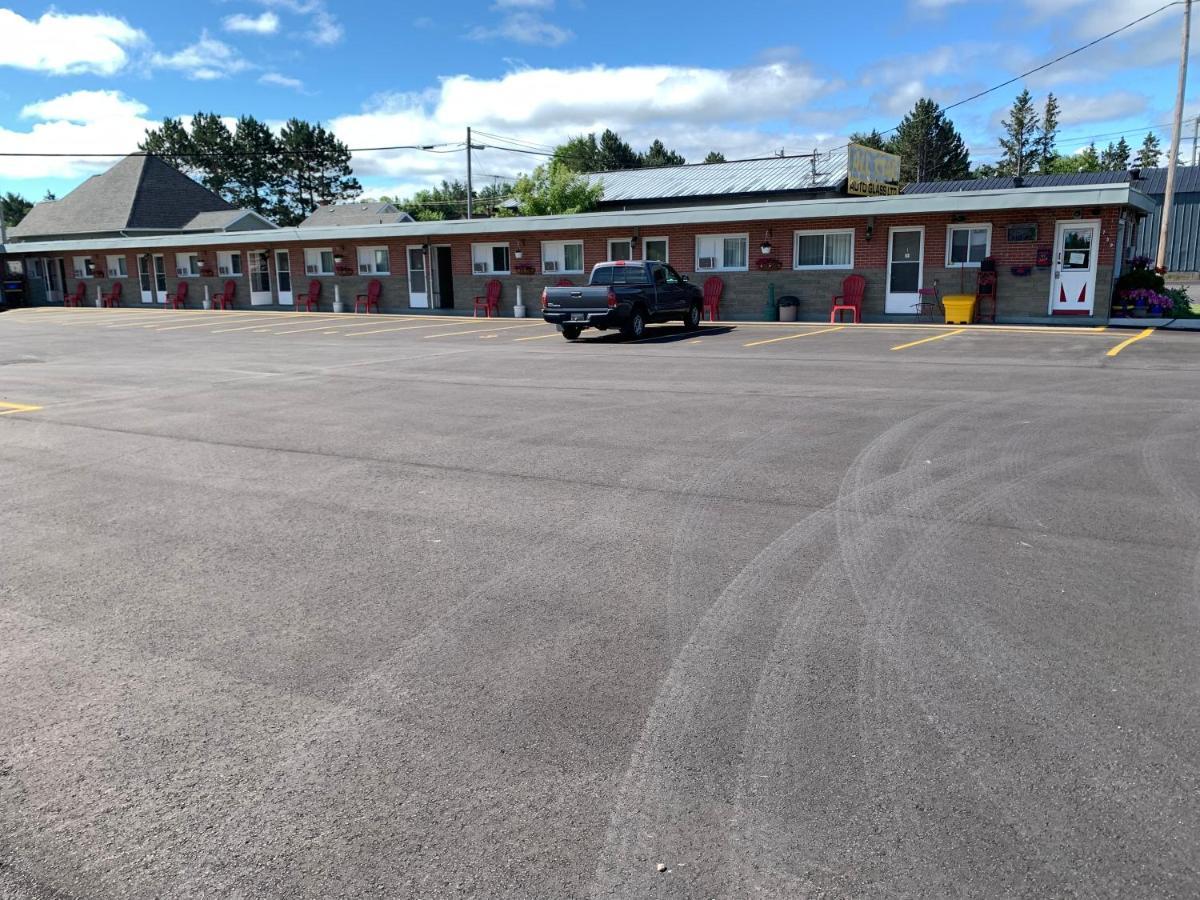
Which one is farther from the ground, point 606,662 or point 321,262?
point 321,262

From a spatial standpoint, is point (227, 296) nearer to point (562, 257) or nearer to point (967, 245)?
point (562, 257)

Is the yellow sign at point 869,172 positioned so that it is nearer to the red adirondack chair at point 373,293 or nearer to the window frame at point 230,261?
the red adirondack chair at point 373,293

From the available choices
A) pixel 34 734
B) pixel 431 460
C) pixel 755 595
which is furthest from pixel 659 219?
pixel 34 734

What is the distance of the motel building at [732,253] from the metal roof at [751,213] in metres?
0.05

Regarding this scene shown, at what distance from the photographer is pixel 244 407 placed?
11.0 meters

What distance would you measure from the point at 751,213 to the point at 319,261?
18.8m

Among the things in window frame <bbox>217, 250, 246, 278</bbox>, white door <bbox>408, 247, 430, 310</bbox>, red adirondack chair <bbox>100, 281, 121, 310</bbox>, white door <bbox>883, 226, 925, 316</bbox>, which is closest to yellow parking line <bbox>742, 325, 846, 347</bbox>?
white door <bbox>883, 226, 925, 316</bbox>

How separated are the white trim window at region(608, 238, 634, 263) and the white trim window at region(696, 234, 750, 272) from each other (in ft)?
7.42

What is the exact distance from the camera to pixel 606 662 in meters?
3.94

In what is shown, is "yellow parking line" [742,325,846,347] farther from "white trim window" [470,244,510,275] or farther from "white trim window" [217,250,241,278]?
"white trim window" [217,250,241,278]

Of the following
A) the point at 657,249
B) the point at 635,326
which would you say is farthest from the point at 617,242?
the point at 635,326

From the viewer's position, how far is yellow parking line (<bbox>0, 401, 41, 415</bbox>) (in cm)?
1096

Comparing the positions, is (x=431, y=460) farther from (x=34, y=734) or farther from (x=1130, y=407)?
(x=1130, y=407)

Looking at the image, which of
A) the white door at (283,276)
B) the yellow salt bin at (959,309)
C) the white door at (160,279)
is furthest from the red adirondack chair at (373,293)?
the yellow salt bin at (959,309)
